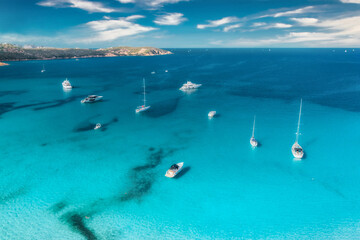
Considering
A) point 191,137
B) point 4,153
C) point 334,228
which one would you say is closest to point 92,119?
point 4,153

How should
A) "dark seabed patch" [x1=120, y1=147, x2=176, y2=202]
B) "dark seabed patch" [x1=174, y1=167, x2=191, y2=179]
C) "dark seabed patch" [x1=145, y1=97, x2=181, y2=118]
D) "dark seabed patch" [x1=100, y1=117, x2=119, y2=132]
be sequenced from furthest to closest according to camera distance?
1. "dark seabed patch" [x1=145, y1=97, x2=181, y2=118]
2. "dark seabed patch" [x1=100, y1=117, x2=119, y2=132]
3. "dark seabed patch" [x1=174, y1=167, x2=191, y2=179]
4. "dark seabed patch" [x1=120, y1=147, x2=176, y2=202]

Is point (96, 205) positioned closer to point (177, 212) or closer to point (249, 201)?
point (177, 212)

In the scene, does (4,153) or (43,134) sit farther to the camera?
(43,134)

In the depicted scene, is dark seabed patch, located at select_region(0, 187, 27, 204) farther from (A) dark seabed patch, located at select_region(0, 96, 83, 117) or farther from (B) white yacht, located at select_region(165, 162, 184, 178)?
(A) dark seabed patch, located at select_region(0, 96, 83, 117)

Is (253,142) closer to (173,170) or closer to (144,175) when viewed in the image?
(173,170)

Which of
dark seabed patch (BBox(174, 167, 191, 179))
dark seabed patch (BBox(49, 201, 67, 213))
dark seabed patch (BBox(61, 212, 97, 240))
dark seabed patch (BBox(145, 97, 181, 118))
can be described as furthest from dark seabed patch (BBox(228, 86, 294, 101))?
dark seabed patch (BBox(61, 212, 97, 240))

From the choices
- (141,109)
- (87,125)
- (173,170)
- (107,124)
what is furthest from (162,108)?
(173,170)

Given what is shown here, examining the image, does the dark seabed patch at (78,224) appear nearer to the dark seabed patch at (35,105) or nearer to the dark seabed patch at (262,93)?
the dark seabed patch at (35,105)
